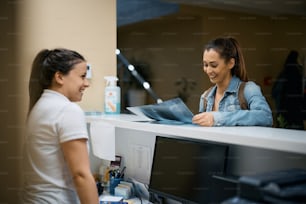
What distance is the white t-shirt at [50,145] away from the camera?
1.22 m

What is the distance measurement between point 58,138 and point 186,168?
1.79 ft

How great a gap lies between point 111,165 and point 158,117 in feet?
2.23

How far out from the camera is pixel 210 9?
4.62 metres

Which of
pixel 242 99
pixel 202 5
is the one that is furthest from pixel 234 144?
pixel 202 5

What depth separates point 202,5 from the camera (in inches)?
175

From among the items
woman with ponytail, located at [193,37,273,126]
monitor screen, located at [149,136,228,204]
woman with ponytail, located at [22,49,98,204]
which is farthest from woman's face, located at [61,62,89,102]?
woman with ponytail, located at [193,37,273,126]

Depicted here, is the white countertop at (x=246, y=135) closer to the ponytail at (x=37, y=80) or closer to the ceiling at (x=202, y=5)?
the ponytail at (x=37, y=80)

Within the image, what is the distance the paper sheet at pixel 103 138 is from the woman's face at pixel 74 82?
345 mm

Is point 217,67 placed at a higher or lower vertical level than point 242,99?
higher

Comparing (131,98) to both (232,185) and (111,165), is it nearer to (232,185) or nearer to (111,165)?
(111,165)

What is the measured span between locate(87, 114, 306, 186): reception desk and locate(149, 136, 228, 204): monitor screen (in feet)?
0.19

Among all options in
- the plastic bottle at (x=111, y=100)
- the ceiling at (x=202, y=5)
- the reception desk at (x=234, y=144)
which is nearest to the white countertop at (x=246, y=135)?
the reception desk at (x=234, y=144)

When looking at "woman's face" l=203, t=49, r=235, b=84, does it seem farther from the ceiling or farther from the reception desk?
the ceiling

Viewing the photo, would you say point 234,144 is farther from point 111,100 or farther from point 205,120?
point 111,100
